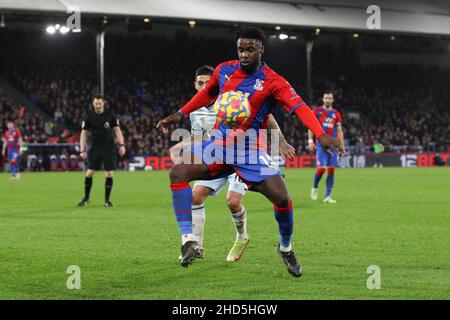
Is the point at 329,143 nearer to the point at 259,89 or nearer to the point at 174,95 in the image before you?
the point at 259,89

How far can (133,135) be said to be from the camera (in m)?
44.0

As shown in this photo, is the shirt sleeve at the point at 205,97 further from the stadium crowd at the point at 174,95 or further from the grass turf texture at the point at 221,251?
the stadium crowd at the point at 174,95

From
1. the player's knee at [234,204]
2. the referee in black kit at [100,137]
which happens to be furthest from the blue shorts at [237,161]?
the referee in black kit at [100,137]

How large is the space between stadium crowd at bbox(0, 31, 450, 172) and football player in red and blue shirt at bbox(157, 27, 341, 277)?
109 ft

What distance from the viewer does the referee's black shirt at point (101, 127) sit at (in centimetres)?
1831

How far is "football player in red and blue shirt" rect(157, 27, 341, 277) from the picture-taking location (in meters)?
8.12

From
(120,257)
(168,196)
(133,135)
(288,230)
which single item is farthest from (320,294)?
(133,135)

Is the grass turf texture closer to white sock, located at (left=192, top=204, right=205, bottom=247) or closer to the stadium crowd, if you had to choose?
white sock, located at (left=192, top=204, right=205, bottom=247)

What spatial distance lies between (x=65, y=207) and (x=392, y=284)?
11147mm

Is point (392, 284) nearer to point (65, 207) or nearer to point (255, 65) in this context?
point (255, 65)

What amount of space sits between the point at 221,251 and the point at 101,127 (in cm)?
871

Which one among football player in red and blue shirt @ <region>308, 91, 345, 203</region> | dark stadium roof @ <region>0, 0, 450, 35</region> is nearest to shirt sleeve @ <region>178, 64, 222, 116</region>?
football player in red and blue shirt @ <region>308, 91, 345, 203</region>

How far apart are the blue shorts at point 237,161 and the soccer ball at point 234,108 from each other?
0.27 m

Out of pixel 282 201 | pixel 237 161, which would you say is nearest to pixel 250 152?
pixel 237 161
